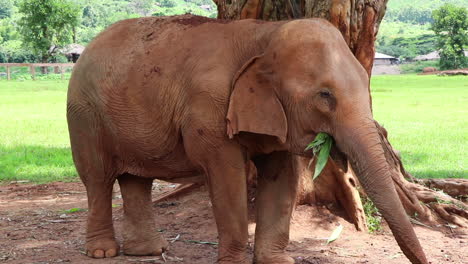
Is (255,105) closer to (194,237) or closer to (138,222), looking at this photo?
(138,222)

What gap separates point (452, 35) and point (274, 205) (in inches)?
3021

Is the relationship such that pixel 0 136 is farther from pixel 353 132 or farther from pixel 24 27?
pixel 24 27

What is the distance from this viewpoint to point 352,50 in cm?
748

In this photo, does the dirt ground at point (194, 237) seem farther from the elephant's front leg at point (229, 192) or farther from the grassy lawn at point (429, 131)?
the grassy lawn at point (429, 131)

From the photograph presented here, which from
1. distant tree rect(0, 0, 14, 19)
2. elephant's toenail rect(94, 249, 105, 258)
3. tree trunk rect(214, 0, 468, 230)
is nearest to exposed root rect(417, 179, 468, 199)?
tree trunk rect(214, 0, 468, 230)

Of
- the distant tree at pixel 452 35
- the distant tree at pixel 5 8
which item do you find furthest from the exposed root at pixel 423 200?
the distant tree at pixel 5 8

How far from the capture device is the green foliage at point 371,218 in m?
7.63

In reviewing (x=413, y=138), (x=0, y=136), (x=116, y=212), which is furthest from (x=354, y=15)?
(x=0, y=136)

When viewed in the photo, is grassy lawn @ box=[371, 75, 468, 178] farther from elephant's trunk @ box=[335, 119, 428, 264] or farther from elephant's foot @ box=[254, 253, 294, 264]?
elephant's trunk @ box=[335, 119, 428, 264]

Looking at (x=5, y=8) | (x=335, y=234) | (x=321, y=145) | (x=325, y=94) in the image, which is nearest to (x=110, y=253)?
(x=335, y=234)

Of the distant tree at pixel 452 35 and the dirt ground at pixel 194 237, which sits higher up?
the dirt ground at pixel 194 237

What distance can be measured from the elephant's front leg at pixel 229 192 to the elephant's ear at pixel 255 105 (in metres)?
0.25

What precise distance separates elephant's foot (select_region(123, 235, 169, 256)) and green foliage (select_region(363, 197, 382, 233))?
7.89 feet

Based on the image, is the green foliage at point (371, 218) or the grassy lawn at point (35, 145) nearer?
the green foliage at point (371, 218)
